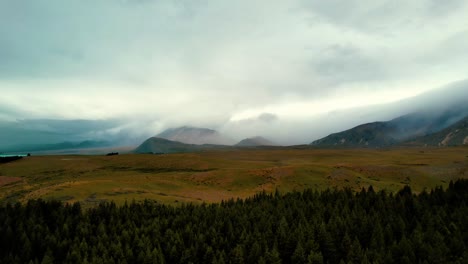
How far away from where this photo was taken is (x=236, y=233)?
5425 cm

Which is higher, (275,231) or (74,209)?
(74,209)

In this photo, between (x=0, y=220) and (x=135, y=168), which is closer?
(x=0, y=220)

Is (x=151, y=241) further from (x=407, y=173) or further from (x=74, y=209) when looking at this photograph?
(x=407, y=173)

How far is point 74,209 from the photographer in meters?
62.4

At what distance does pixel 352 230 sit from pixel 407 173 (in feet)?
215

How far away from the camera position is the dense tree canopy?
4447 centimetres

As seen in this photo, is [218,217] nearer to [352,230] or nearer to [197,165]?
[352,230]

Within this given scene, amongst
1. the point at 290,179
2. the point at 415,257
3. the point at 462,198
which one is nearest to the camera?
the point at 415,257

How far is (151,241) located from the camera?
5197cm

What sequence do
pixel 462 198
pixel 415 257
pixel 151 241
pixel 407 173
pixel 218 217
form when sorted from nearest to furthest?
1. pixel 415 257
2. pixel 151 241
3. pixel 218 217
4. pixel 462 198
5. pixel 407 173

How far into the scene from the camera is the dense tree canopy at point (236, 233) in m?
44.5

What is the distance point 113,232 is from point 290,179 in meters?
60.6

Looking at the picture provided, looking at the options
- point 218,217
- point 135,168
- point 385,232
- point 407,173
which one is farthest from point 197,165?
point 385,232

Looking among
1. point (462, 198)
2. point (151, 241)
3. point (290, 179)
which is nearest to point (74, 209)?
point (151, 241)
